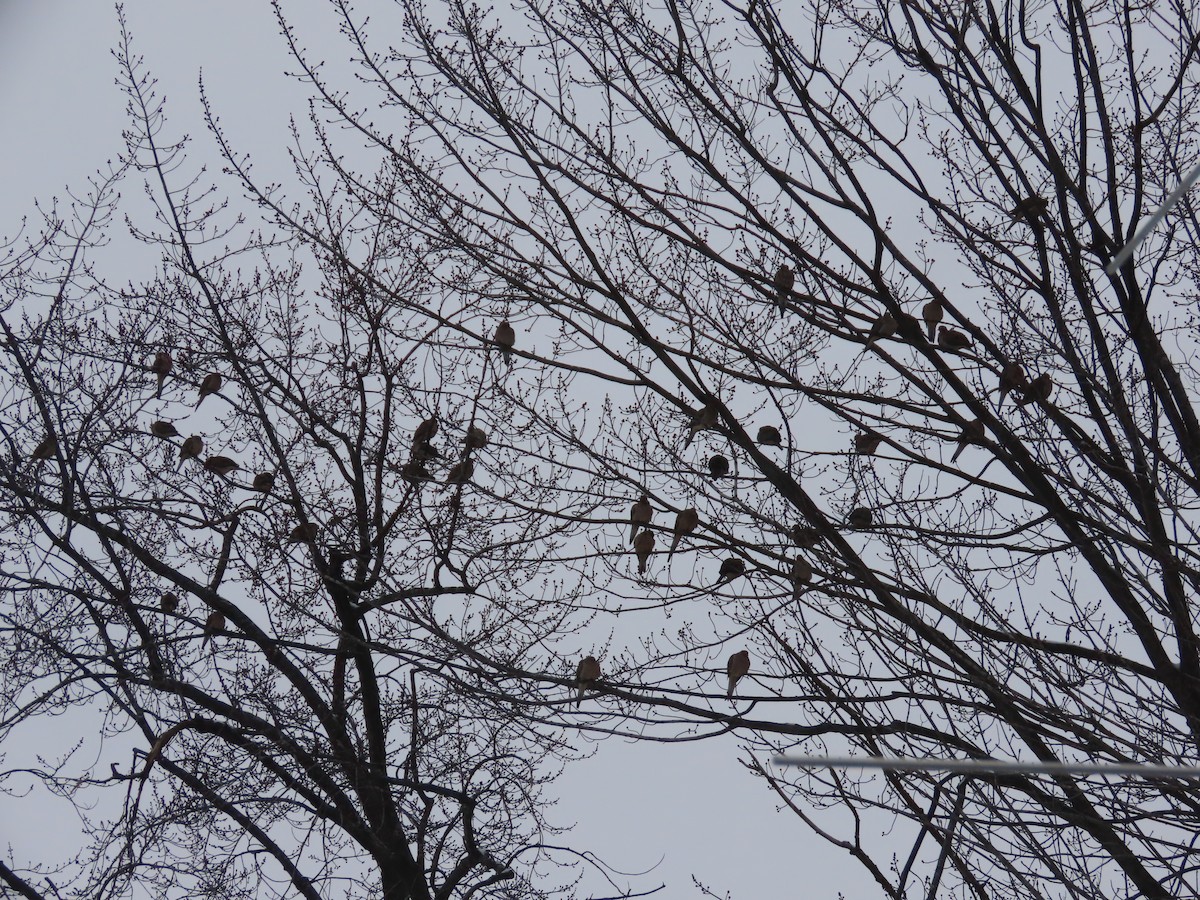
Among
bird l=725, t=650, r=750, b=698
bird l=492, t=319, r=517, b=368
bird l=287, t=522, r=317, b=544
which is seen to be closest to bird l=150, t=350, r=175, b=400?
bird l=287, t=522, r=317, b=544

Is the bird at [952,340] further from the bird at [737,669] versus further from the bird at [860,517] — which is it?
the bird at [737,669]

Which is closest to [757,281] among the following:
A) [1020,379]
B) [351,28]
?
[1020,379]

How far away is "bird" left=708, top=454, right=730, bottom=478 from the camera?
477cm

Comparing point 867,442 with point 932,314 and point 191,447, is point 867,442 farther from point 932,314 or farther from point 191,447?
point 191,447

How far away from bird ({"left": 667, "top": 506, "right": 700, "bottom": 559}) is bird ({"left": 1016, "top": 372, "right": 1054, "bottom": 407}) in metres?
1.37

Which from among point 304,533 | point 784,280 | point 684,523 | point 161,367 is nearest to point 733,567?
point 684,523

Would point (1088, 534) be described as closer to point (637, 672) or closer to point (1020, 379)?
point (1020, 379)

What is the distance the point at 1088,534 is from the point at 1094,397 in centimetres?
57

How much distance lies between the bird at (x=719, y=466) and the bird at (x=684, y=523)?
0.29 m

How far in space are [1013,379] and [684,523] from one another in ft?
4.81

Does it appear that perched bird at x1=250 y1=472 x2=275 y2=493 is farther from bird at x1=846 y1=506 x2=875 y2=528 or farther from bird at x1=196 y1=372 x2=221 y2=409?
bird at x1=846 y1=506 x2=875 y2=528

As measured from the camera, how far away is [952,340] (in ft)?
15.6

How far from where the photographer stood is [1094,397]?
431 cm

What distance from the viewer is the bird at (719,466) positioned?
4770 mm
